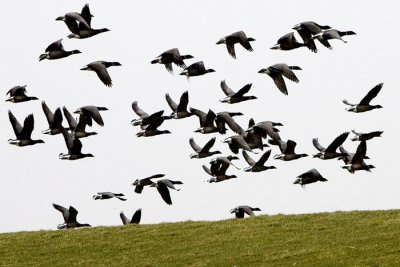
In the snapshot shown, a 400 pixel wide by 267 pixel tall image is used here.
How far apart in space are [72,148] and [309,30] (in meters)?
10.5

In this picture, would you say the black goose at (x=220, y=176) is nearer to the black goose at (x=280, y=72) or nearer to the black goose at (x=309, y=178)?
the black goose at (x=309, y=178)

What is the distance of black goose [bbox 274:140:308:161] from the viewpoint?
46406mm

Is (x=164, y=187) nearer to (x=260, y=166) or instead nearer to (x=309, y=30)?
(x=260, y=166)

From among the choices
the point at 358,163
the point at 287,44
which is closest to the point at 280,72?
the point at 287,44

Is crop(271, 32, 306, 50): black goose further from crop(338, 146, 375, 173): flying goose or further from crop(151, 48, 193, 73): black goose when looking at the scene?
crop(338, 146, 375, 173): flying goose

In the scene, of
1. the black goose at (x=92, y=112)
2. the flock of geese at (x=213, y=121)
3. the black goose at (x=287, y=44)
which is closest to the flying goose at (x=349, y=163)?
the flock of geese at (x=213, y=121)

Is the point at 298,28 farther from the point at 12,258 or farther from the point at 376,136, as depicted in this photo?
the point at 12,258

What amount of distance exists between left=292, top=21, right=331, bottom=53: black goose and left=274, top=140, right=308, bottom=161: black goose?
21.3ft

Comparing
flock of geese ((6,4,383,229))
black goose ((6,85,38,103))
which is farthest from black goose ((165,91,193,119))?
black goose ((6,85,38,103))

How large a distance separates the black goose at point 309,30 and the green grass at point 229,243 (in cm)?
680

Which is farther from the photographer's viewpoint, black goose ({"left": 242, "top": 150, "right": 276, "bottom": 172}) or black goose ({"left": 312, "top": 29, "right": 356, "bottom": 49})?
black goose ({"left": 242, "top": 150, "right": 276, "bottom": 172})

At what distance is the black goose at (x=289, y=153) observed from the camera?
1827 inches

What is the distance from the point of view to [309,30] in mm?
40406

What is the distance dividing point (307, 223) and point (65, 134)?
9583mm
